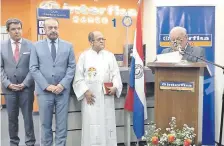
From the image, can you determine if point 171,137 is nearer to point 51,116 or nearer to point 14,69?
point 51,116

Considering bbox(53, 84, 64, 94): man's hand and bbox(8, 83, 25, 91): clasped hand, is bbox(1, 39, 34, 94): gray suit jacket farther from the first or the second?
bbox(53, 84, 64, 94): man's hand

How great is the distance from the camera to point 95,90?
3490mm

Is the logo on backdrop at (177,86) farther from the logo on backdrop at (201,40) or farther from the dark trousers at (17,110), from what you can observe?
the dark trousers at (17,110)

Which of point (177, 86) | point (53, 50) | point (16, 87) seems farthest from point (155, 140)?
point (16, 87)

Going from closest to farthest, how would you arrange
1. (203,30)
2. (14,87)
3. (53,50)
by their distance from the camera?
(53,50) → (14,87) → (203,30)

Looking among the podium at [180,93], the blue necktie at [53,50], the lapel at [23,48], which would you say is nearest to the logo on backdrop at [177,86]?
the podium at [180,93]

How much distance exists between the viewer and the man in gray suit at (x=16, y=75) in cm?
357

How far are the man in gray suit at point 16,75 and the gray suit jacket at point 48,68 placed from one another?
0.84ft

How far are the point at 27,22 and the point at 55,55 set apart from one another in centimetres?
417

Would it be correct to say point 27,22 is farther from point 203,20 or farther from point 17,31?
point 203,20

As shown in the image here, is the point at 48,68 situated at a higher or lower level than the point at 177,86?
higher

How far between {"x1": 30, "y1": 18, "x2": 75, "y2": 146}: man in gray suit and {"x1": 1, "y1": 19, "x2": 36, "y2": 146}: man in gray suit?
26 centimetres

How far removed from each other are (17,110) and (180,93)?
198 cm

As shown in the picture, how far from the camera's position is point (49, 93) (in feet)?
10.9
